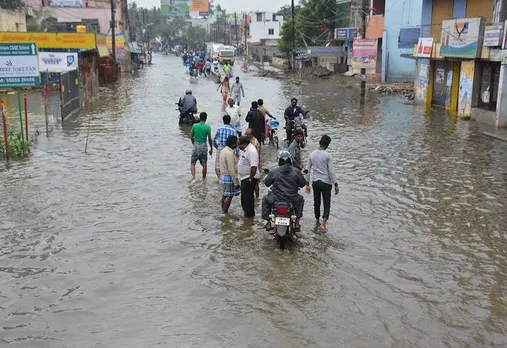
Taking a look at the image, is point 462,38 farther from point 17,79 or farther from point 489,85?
point 17,79

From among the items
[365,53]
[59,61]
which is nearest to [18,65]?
[59,61]

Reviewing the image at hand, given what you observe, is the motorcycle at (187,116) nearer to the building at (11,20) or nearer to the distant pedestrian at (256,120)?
the distant pedestrian at (256,120)

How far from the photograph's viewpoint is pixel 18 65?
578 inches

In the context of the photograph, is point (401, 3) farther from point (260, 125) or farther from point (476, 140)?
point (260, 125)

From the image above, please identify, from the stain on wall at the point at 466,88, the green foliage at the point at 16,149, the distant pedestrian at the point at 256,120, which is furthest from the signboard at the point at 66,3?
the distant pedestrian at the point at 256,120

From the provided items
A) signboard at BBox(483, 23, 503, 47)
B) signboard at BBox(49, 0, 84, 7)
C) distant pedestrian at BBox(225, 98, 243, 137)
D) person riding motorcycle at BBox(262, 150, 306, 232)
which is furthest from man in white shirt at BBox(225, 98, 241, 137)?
signboard at BBox(49, 0, 84, 7)

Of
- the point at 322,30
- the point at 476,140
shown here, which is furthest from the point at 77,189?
the point at 322,30

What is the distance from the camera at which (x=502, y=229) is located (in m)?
9.30

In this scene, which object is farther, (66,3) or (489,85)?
(66,3)

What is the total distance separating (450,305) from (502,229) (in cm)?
324

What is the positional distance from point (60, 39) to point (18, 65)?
1977cm

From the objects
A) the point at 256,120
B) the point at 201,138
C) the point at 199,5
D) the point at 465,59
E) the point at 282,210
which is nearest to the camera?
the point at 282,210

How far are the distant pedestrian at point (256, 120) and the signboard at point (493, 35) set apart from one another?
1046 centimetres

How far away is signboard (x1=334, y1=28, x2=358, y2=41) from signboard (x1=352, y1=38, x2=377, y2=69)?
17.8ft
